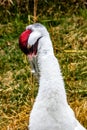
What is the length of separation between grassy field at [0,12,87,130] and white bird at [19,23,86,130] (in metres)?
1.21

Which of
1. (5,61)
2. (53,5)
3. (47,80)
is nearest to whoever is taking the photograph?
(47,80)

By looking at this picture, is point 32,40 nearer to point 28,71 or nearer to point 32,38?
point 32,38

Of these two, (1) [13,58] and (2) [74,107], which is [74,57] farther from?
(2) [74,107]

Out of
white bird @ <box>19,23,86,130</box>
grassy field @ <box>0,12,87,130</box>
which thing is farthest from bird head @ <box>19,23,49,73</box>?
grassy field @ <box>0,12,87,130</box>

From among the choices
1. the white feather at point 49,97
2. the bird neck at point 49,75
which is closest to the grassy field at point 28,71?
the white feather at point 49,97

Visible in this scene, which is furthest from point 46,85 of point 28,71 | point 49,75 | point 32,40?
point 28,71

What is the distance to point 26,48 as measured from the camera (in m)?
2.34

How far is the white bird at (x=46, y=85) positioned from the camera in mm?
2271

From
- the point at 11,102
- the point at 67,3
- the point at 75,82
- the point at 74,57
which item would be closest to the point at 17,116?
the point at 11,102

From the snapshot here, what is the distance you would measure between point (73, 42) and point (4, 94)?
941mm

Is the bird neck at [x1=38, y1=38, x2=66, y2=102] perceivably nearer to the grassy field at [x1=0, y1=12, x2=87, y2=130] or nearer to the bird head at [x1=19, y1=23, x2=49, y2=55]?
the bird head at [x1=19, y1=23, x2=49, y2=55]

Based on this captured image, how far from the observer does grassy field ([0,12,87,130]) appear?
388 cm

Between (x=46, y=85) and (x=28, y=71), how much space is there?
89.4 inches

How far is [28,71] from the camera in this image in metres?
4.55
